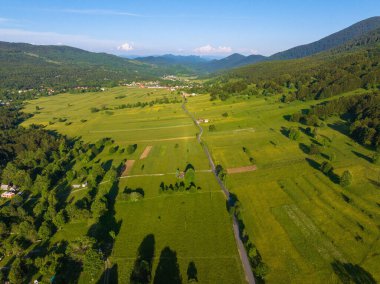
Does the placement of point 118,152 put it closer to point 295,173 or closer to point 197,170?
point 197,170

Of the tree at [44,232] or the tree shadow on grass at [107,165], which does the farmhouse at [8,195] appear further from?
the tree at [44,232]

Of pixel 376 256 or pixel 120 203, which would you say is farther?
pixel 120 203

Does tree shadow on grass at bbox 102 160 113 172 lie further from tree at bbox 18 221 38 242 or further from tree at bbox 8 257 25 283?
tree at bbox 8 257 25 283

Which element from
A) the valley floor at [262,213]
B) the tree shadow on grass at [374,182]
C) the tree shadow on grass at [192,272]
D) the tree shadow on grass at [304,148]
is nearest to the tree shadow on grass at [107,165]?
the valley floor at [262,213]

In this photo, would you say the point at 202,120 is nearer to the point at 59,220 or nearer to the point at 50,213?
the point at 50,213

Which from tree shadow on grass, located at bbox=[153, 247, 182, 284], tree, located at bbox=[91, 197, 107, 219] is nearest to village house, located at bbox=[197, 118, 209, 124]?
tree, located at bbox=[91, 197, 107, 219]

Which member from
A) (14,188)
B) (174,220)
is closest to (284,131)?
(174,220)

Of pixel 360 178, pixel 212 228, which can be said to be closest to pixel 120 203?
pixel 212 228
